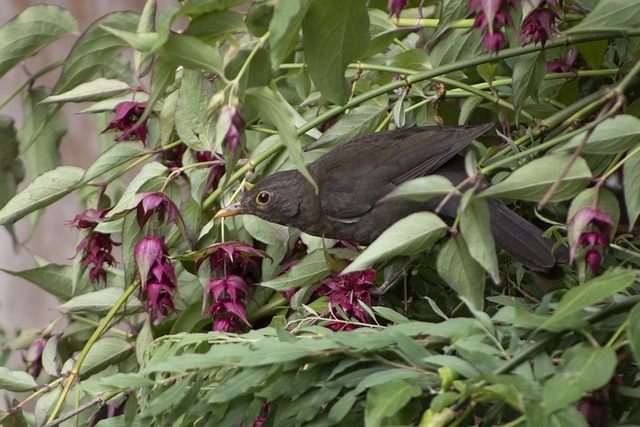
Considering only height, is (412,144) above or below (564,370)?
below

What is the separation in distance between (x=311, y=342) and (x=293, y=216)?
0.80 meters

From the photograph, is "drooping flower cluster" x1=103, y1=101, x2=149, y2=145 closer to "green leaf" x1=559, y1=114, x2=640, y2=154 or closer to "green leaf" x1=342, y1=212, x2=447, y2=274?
"green leaf" x1=342, y1=212, x2=447, y2=274

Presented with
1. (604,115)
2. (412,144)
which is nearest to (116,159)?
(412,144)

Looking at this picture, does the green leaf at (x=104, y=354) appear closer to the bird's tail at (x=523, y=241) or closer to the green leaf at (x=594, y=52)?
the bird's tail at (x=523, y=241)

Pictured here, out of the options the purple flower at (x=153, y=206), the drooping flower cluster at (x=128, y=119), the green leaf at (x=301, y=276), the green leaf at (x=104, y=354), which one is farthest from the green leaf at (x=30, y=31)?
the green leaf at (x=301, y=276)

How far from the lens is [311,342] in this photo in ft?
2.98

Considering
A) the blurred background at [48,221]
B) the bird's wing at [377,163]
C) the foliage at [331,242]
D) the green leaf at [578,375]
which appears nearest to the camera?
the green leaf at [578,375]

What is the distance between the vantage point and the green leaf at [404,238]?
0.89 m

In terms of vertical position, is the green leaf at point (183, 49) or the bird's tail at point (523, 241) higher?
the green leaf at point (183, 49)

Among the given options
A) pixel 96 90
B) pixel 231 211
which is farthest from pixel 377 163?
pixel 96 90

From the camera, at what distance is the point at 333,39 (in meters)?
1.06

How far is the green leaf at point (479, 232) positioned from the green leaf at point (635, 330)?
18 centimetres

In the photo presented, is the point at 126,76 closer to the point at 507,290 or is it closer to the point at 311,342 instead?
the point at 507,290

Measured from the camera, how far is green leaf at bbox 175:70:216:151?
140 centimetres
